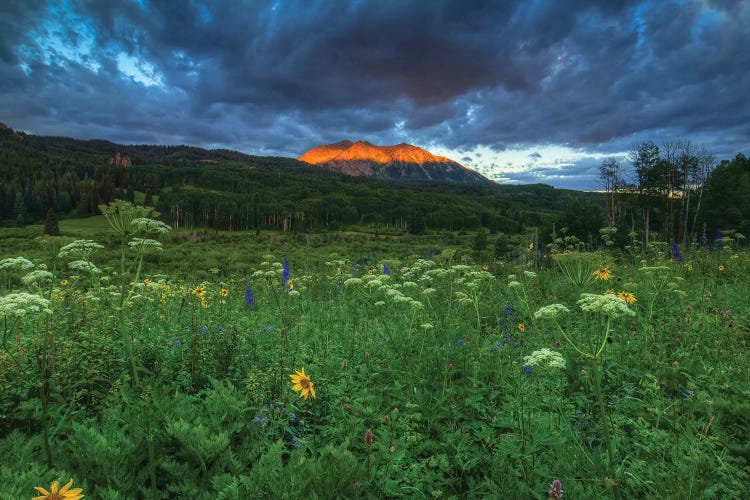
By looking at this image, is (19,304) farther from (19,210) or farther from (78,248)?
(19,210)

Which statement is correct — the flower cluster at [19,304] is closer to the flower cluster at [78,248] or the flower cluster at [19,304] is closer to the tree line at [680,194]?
the flower cluster at [78,248]

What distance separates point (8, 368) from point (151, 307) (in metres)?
4.18

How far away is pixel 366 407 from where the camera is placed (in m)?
3.79

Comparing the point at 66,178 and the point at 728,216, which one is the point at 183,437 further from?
the point at 66,178

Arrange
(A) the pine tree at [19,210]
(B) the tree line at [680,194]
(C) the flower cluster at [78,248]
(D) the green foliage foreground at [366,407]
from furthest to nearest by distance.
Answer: (A) the pine tree at [19,210] < (B) the tree line at [680,194] < (C) the flower cluster at [78,248] < (D) the green foliage foreground at [366,407]

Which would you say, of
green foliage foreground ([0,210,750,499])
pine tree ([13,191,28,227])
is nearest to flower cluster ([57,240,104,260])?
green foliage foreground ([0,210,750,499])

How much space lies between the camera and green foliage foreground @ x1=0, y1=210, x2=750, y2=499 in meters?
2.69

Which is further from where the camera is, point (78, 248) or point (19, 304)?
point (78, 248)

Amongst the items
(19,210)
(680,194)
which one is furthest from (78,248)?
(19,210)

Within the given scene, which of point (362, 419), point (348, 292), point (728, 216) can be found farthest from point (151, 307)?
point (728, 216)

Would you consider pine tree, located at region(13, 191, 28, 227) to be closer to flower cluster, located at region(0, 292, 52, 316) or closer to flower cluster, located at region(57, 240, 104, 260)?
flower cluster, located at region(57, 240, 104, 260)

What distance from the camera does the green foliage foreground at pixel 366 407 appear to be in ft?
8.84

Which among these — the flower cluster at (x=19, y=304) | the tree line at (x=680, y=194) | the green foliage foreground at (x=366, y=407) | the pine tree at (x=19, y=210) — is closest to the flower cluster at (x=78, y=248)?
the green foliage foreground at (x=366, y=407)

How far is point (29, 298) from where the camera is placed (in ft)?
10.1
